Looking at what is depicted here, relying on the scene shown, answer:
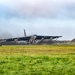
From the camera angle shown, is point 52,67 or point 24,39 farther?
point 24,39

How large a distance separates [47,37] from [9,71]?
384 ft

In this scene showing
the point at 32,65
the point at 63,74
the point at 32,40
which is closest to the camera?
the point at 63,74

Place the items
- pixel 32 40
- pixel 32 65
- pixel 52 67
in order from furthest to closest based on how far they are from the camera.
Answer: pixel 32 40 → pixel 32 65 → pixel 52 67

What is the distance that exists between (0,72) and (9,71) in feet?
1.93

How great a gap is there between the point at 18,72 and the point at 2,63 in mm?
4283

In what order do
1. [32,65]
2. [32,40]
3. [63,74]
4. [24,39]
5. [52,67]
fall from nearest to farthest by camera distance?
[63,74], [52,67], [32,65], [32,40], [24,39]

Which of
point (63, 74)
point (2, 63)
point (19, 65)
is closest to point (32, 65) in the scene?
point (19, 65)

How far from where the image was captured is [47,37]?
136 metres

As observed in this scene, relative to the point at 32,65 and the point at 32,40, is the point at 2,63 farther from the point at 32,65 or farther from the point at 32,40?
the point at 32,40

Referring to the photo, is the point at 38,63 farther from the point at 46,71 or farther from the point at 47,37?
the point at 47,37

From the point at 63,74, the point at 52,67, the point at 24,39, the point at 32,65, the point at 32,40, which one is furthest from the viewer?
the point at 24,39

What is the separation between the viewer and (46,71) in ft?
61.7

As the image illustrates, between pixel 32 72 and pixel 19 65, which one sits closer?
pixel 32 72

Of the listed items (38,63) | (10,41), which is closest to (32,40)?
(10,41)
